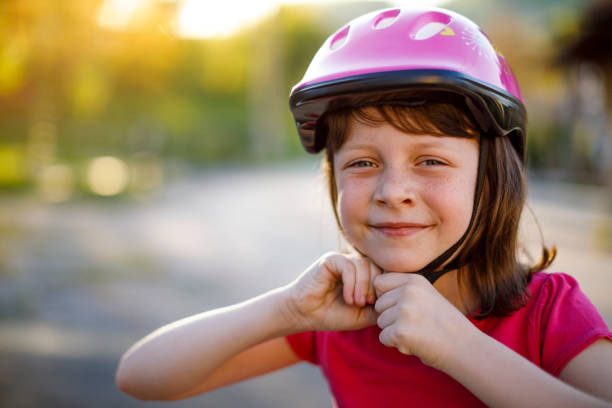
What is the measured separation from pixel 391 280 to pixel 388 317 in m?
0.14

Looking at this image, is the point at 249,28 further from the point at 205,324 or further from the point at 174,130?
the point at 205,324

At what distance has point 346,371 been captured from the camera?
6.18ft

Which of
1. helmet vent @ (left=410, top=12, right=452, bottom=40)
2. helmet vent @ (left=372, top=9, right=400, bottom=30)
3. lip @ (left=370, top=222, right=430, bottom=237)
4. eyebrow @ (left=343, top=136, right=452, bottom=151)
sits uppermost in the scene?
helmet vent @ (left=372, top=9, right=400, bottom=30)

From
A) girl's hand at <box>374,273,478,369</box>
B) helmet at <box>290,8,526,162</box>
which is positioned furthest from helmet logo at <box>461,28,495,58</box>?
girl's hand at <box>374,273,478,369</box>

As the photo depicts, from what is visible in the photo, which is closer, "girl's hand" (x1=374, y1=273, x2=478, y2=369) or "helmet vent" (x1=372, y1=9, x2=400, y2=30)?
"girl's hand" (x1=374, y1=273, x2=478, y2=369)

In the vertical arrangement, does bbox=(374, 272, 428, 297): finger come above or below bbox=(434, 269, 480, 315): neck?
above

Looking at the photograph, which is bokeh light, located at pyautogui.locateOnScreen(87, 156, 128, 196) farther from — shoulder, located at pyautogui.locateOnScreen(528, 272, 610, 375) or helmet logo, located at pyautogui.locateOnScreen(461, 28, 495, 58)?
shoulder, located at pyautogui.locateOnScreen(528, 272, 610, 375)

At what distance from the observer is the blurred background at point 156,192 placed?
5.02m

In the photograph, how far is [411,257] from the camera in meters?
1.78

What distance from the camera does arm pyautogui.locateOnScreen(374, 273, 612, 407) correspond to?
1.40 metres

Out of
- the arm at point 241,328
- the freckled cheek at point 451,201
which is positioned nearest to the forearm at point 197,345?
the arm at point 241,328

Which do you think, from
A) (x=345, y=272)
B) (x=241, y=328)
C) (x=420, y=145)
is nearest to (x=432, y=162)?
(x=420, y=145)

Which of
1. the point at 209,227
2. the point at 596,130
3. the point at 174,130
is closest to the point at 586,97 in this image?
the point at 596,130

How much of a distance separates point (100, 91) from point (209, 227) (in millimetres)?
16874
